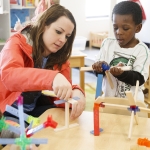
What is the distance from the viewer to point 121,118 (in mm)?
1087

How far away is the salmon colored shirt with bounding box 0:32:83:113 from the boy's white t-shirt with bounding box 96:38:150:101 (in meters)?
0.46

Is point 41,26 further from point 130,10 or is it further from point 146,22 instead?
point 146,22

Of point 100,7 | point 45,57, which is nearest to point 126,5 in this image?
point 45,57

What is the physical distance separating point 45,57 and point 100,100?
1.35ft

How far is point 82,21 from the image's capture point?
15.3ft

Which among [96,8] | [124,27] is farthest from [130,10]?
[96,8]

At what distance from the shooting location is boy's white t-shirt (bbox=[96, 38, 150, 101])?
1513 mm

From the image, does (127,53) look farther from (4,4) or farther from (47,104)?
(4,4)

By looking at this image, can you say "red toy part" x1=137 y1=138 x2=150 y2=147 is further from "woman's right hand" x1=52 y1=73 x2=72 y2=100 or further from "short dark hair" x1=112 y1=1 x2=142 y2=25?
"short dark hair" x1=112 y1=1 x2=142 y2=25

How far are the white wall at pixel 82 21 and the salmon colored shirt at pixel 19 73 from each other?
345cm

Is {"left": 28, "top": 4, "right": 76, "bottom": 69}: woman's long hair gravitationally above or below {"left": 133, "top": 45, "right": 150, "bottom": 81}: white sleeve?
above

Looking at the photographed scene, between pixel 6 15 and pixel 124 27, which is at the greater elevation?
pixel 6 15

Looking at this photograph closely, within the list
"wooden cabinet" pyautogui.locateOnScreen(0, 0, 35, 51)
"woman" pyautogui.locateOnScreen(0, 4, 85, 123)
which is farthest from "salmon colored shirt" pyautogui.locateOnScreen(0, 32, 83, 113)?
"wooden cabinet" pyautogui.locateOnScreen(0, 0, 35, 51)

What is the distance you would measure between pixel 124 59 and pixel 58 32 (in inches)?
21.6
